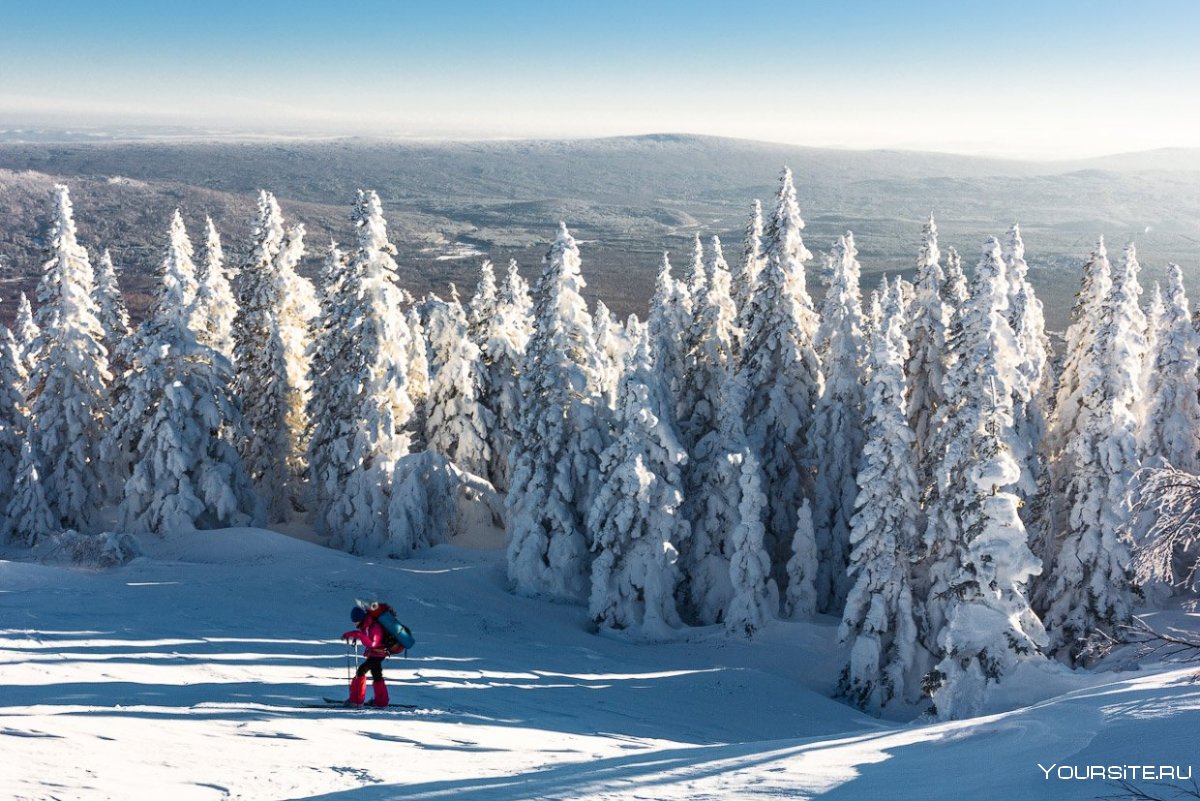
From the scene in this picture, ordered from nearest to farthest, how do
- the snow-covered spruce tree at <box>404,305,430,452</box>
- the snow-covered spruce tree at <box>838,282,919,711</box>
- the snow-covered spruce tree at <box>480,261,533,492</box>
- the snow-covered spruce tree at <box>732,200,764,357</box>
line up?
the snow-covered spruce tree at <box>838,282,919,711</box>
the snow-covered spruce tree at <box>732,200,764,357</box>
the snow-covered spruce tree at <box>404,305,430,452</box>
the snow-covered spruce tree at <box>480,261,533,492</box>

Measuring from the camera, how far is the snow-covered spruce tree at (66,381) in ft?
109

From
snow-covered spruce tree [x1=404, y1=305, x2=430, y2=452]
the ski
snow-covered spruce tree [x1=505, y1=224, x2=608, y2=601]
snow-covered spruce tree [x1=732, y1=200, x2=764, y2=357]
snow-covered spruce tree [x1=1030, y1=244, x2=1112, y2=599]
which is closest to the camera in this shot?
the ski

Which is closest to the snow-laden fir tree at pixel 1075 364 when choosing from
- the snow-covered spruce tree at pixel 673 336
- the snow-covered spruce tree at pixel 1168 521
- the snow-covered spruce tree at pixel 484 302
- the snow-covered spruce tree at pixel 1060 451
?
the snow-covered spruce tree at pixel 1060 451

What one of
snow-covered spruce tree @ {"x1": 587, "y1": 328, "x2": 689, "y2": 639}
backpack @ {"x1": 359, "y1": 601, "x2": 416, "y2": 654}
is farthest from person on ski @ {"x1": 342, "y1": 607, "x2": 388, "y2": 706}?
snow-covered spruce tree @ {"x1": 587, "y1": 328, "x2": 689, "y2": 639}

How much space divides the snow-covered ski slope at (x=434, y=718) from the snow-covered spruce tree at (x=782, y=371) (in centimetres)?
923

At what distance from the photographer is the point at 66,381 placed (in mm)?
34062

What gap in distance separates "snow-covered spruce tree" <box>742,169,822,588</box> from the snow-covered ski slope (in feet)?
30.3

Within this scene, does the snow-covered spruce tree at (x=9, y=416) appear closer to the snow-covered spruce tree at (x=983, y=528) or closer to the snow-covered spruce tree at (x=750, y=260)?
the snow-covered spruce tree at (x=750, y=260)

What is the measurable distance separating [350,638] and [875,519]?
17.0 metres

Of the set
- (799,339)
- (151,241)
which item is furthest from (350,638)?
(151,241)

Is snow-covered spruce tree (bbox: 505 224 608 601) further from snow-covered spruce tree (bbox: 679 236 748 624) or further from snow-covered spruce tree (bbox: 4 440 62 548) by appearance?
snow-covered spruce tree (bbox: 4 440 62 548)

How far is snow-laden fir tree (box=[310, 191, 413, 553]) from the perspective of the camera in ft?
105

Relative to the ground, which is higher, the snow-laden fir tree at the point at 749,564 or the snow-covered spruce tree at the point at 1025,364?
the snow-covered spruce tree at the point at 1025,364

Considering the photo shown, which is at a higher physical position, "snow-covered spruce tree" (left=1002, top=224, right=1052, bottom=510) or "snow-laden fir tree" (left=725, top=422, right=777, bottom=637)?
"snow-covered spruce tree" (left=1002, top=224, right=1052, bottom=510)
